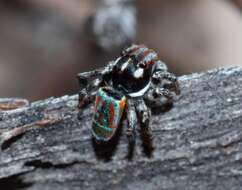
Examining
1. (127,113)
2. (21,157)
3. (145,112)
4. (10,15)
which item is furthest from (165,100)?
(10,15)

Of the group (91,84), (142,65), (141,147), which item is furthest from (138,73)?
(141,147)

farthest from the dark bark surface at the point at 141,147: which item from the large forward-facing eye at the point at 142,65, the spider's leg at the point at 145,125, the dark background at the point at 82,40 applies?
the dark background at the point at 82,40

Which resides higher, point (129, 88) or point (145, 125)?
point (129, 88)

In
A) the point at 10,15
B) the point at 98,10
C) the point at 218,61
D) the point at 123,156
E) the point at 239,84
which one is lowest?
the point at 123,156

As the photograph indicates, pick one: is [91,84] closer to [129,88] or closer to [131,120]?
[129,88]

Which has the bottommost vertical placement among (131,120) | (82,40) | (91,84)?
(131,120)

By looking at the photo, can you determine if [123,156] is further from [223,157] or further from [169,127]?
[223,157]

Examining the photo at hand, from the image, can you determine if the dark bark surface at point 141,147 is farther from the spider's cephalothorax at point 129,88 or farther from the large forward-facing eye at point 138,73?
the large forward-facing eye at point 138,73
